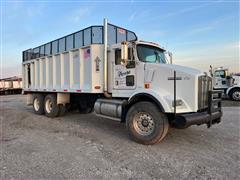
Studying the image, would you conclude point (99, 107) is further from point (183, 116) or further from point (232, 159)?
point (232, 159)

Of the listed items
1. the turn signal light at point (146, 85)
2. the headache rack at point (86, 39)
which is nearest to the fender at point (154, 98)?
the turn signal light at point (146, 85)

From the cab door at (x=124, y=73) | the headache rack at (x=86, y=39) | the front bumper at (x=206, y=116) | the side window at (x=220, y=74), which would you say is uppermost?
the headache rack at (x=86, y=39)

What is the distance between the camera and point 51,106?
8.91 meters

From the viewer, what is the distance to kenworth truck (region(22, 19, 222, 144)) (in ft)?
15.5

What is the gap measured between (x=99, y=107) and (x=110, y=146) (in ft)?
5.93

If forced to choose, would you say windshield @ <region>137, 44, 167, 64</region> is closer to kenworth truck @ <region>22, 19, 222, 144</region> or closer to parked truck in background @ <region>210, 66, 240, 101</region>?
kenworth truck @ <region>22, 19, 222, 144</region>

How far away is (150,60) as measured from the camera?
226 inches

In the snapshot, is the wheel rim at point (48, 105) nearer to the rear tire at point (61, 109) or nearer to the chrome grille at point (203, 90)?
the rear tire at point (61, 109)

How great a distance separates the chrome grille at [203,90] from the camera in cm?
481

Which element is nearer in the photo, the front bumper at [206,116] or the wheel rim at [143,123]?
the front bumper at [206,116]

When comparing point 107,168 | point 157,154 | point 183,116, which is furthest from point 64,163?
point 183,116

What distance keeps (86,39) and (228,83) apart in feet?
44.0

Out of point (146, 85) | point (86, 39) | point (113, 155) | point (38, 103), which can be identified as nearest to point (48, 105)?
point (38, 103)

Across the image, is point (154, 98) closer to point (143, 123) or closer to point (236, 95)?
point (143, 123)
